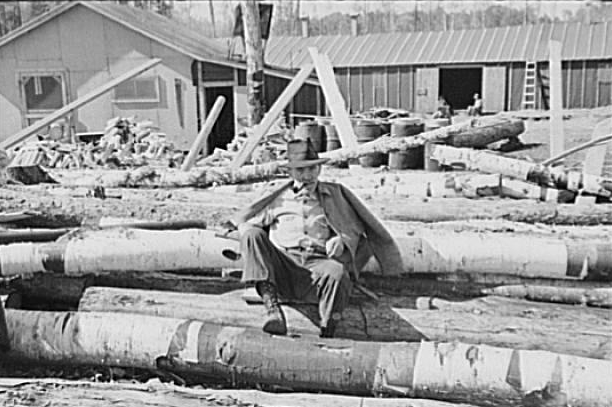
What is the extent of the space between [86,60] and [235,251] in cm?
1400

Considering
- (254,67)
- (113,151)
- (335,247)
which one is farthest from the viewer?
(254,67)

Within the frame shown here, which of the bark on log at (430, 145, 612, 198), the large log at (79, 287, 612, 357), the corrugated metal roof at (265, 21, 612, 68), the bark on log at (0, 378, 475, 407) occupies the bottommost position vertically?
the bark on log at (0, 378, 475, 407)

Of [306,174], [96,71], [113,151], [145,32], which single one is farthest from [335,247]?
[96,71]

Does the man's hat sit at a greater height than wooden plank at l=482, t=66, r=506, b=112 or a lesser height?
lesser

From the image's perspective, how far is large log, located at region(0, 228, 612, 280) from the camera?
441 cm

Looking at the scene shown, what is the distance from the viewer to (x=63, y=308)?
4848 mm

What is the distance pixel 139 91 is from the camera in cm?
1745

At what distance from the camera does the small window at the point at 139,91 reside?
684 inches

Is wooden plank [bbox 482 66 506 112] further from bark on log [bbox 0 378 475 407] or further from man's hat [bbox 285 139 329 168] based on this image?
bark on log [bbox 0 378 475 407]

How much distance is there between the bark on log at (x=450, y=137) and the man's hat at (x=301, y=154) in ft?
10.5

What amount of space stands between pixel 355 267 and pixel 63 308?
77.8 inches

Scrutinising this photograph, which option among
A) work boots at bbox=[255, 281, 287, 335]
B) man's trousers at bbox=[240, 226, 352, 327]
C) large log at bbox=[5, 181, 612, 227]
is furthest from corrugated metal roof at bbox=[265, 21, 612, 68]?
work boots at bbox=[255, 281, 287, 335]

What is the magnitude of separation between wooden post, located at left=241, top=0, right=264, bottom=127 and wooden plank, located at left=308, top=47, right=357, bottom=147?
541 centimetres

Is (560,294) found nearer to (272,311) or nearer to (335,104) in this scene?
(272,311)
